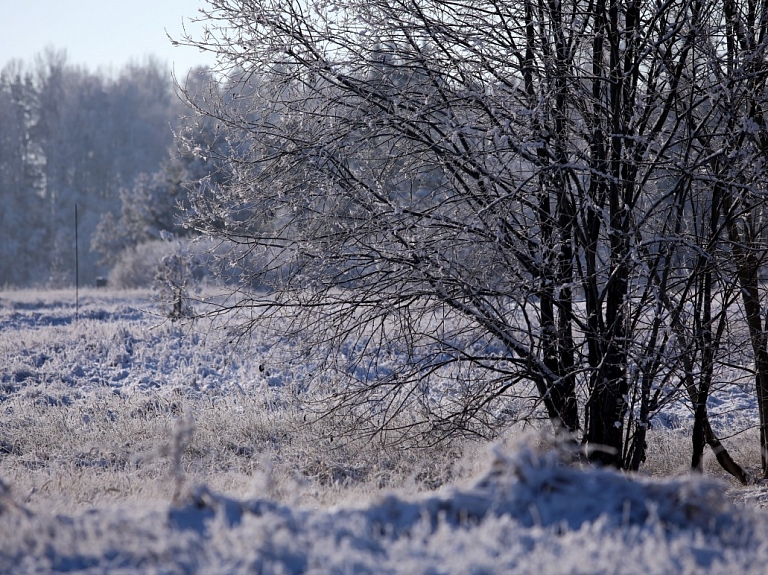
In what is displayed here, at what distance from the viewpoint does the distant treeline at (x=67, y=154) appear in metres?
54.9

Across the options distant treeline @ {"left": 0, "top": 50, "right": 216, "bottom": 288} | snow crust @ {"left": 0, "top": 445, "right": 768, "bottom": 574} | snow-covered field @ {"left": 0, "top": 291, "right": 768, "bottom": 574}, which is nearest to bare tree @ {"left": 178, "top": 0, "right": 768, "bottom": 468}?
snow-covered field @ {"left": 0, "top": 291, "right": 768, "bottom": 574}

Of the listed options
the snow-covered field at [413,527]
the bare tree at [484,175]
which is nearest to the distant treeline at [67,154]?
the bare tree at [484,175]

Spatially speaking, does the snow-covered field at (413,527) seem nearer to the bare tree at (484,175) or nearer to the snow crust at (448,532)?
the snow crust at (448,532)

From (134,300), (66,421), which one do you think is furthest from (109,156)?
(66,421)

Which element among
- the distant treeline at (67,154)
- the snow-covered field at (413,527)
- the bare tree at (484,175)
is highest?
the distant treeline at (67,154)

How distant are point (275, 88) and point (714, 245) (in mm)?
4169

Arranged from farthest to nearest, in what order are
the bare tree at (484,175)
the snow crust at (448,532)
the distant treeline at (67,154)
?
the distant treeline at (67,154) < the bare tree at (484,175) < the snow crust at (448,532)

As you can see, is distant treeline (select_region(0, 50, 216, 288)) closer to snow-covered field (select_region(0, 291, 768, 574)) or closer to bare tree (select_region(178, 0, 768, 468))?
bare tree (select_region(178, 0, 768, 468))

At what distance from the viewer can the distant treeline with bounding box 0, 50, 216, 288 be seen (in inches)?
2163

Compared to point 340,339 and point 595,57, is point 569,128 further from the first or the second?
point 340,339

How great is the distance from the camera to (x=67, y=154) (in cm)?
6569

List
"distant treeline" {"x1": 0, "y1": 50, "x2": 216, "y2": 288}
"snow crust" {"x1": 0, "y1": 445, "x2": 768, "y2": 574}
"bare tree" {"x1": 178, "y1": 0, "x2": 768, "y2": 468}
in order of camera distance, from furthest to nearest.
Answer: "distant treeline" {"x1": 0, "y1": 50, "x2": 216, "y2": 288}
"bare tree" {"x1": 178, "y1": 0, "x2": 768, "y2": 468}
"snow crust" {"x1": 0, "y1": 445, "x2": 768, "y2": 574}

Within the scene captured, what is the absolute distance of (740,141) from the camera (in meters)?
6.72

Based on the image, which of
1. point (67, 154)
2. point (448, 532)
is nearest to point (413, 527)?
point (448, 532)
